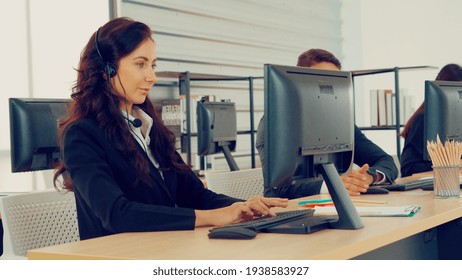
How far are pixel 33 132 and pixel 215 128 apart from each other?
5.58 feet

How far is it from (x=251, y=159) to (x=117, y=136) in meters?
4.00

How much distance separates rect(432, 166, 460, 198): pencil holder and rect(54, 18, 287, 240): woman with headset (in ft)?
2.06

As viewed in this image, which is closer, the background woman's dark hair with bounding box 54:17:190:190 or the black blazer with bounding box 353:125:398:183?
the background woman's dark hair with bounding box 54:17:190:190

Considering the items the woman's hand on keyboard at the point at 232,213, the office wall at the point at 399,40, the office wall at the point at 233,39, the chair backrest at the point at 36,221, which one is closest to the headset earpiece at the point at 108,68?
the chair backrest at the point at 36,221

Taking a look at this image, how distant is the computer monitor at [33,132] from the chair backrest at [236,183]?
2.05 ft

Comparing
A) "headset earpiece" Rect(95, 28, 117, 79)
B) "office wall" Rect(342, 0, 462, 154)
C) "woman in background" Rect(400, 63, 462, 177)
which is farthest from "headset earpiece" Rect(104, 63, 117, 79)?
"office wall" Rect(342, 0, 462, 154)

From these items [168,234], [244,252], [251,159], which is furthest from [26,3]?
[244,252]

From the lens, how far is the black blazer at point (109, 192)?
176cm

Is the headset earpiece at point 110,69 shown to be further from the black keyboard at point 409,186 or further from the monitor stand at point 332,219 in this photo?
the black keyboard at point 409,186

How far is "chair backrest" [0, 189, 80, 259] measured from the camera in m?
2.00

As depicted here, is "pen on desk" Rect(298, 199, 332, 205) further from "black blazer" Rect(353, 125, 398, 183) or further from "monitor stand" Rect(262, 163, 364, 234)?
"black blazer" Rect(353, 125, 398, 183)
